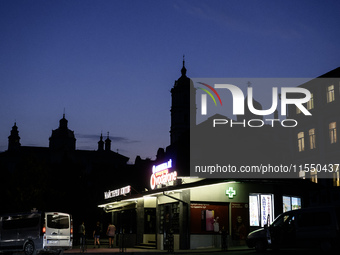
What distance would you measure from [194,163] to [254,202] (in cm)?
2809

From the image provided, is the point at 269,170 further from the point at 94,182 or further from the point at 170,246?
the point at 94,182

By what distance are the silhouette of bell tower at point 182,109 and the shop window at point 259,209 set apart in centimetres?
7184

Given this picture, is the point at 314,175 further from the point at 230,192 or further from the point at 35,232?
the point at 35,232

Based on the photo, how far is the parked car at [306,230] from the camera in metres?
18.5

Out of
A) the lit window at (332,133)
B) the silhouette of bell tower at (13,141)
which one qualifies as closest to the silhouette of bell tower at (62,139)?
the silhouette of bell tower at (13,141)

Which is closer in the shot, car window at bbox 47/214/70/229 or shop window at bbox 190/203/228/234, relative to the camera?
car window at bbox 47/214/70/229

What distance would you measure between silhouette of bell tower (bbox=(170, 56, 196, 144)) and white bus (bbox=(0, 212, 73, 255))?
77.3 m

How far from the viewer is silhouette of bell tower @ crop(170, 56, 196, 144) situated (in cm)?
10094

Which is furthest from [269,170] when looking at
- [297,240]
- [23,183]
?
[297,240]

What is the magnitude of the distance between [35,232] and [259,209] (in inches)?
528

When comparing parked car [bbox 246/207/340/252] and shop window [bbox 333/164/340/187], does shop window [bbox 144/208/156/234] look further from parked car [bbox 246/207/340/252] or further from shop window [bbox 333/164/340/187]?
shop window [bbox 333/164/340/187]

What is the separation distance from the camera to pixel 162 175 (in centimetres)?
3106

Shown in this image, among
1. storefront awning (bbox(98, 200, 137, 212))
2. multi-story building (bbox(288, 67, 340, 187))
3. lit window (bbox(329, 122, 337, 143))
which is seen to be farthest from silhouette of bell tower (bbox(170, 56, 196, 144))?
storefront awning (bbox(98, 200, 137, 212))

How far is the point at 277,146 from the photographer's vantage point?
55.7m
